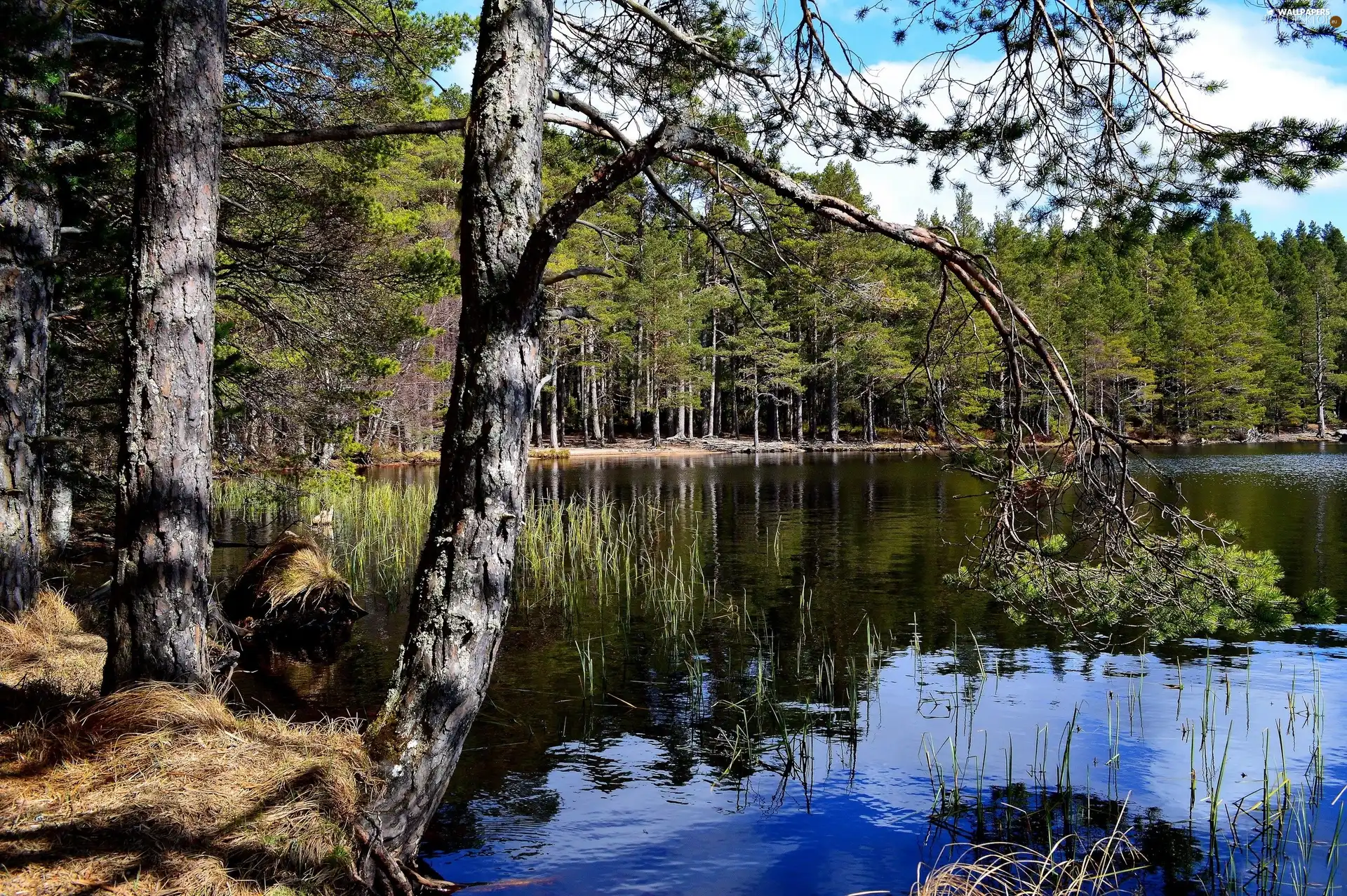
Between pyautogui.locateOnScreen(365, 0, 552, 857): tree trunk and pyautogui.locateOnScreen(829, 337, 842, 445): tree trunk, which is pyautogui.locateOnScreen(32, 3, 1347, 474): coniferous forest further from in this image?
pyautogui.locateOnScreen(829, 337, 842, 445): tree trunk

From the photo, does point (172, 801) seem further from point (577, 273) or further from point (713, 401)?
point (713, 401)

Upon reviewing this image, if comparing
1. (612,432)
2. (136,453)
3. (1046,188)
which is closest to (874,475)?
(612,432)

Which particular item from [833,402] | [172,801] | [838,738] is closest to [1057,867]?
[838,738]

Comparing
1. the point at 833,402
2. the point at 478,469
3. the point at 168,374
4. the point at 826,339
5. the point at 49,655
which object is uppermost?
the point at 826,339

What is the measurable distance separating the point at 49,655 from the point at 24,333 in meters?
2.20

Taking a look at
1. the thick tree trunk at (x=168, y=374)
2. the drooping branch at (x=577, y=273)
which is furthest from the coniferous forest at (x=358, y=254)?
the thick tree trunk at (x=168, y=374)

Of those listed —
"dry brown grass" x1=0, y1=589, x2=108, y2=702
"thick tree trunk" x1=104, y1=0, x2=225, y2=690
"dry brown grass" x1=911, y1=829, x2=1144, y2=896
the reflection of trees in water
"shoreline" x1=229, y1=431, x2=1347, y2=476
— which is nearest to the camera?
"dry brown grass" x1=911, y1=829, x2=1144, y2=896

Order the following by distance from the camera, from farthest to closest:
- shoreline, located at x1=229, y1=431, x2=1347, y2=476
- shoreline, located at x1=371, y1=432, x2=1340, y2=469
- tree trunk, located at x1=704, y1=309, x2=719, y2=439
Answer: tree trunk, located at x1=704, y1=309, x2=719, y2=439, shoreline, located at x1=371, y1=432, x2=1340, y2=469, shoreline, located at x1=229, y1=431, x2=1347, y2=476

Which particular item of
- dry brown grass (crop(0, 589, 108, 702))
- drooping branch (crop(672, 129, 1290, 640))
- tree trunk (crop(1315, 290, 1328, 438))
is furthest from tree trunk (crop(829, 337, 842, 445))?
drooping branch (crop(672, 129, 1290, 640))

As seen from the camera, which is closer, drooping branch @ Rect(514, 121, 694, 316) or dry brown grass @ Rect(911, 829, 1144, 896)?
drooping branch @ Rect(514, 121, 694, 316)

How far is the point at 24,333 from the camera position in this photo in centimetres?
593

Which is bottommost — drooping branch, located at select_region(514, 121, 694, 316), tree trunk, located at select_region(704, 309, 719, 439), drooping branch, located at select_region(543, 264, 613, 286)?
drooping branch, located at select_region(543, 264, 613, 286)

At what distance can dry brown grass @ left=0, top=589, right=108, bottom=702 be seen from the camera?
5.15m

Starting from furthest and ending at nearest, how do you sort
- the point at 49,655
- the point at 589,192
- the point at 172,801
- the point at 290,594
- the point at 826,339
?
1. the point at 826,339
2. the point at 290,594
3. the point at 49,655
4. the point at 172,801
5. the point at 589,192
